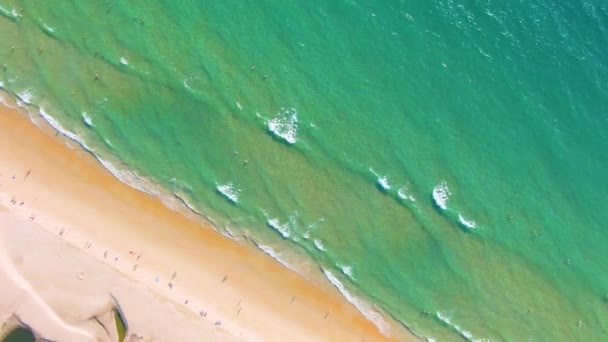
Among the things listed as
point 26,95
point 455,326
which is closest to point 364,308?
point 455,326

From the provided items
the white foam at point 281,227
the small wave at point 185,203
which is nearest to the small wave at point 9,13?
the small wave at point 185,203

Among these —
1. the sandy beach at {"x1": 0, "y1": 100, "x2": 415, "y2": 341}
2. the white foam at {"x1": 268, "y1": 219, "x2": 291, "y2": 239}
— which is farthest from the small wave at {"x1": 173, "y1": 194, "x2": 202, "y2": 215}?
the white foam at {"x1": 268, "y1": 219, "x2": 291, "y2": 239}

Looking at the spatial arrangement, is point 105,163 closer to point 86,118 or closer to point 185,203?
point 86,118

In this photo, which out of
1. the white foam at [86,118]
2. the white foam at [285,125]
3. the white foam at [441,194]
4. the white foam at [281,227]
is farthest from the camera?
the white foam at [441,194]

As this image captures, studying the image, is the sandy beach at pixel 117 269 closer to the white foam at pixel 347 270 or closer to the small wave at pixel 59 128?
the small wave at pixel 59 128

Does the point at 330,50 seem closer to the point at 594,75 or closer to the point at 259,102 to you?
the point at 259,102

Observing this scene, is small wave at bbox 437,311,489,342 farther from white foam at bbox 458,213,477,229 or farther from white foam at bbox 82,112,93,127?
white foam at bbox 82,112,93,127
